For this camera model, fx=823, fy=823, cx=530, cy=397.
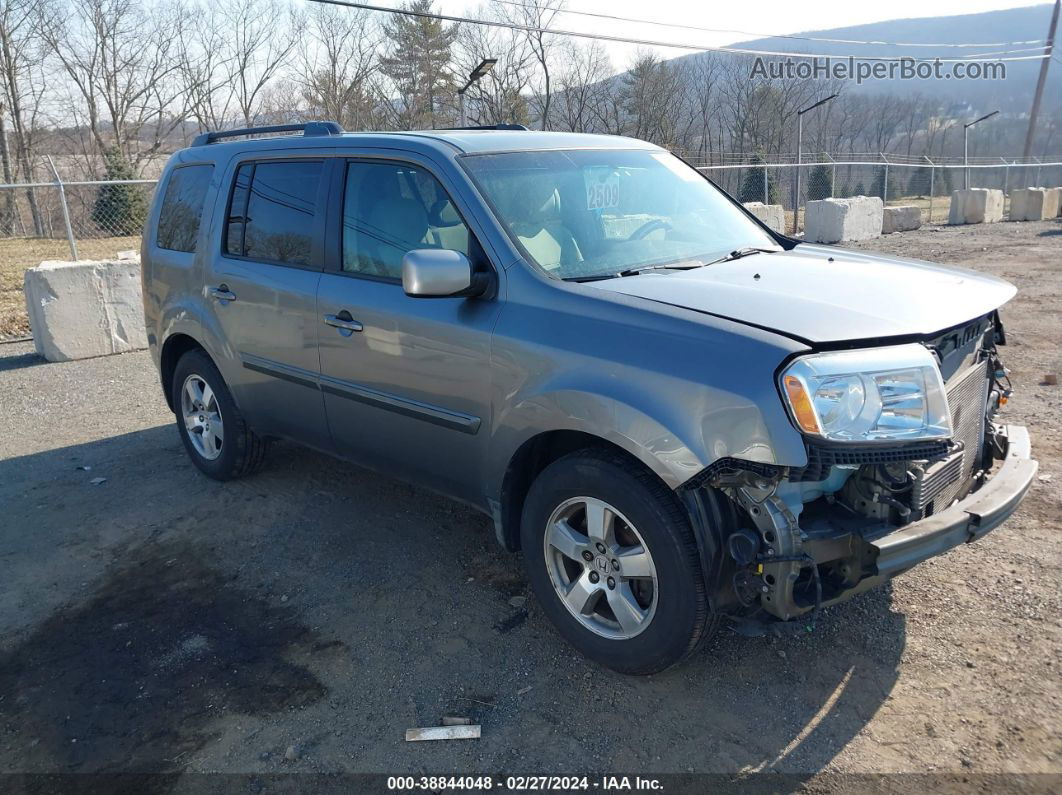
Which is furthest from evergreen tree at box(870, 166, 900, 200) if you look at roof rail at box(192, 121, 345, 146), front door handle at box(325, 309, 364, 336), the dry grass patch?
front door handle at box(325, 309, 364, 336)

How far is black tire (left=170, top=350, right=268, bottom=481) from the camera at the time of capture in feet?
16.6

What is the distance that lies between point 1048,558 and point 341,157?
153 inches

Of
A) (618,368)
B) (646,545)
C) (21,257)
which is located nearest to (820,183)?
(21,257)

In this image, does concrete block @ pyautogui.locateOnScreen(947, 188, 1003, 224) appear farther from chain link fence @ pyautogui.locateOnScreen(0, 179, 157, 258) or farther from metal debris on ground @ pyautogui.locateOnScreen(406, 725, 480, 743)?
metal debris on ground @ pyautogui.locateOnScreen(406, 725, 480, 743)

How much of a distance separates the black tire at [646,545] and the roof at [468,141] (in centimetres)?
157

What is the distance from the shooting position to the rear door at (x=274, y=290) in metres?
4.22

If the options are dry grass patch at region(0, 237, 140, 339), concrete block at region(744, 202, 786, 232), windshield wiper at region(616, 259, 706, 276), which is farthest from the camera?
concrete block at region(744, 202, 786, 232)

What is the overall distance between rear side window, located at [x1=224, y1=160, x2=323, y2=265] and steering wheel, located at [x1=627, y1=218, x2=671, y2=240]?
A: 1656mm

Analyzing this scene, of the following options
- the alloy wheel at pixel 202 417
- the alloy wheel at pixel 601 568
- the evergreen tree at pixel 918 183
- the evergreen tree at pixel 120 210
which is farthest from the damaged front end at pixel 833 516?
the evergreen tree at pixel 918 183

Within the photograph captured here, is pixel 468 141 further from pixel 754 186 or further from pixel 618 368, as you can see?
pixel 754 186

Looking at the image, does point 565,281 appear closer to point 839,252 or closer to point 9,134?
point 839,252

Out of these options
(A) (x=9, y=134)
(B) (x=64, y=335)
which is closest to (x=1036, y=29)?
(A) (x=9, y=134)

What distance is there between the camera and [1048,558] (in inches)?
151

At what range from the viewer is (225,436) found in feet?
16.8
